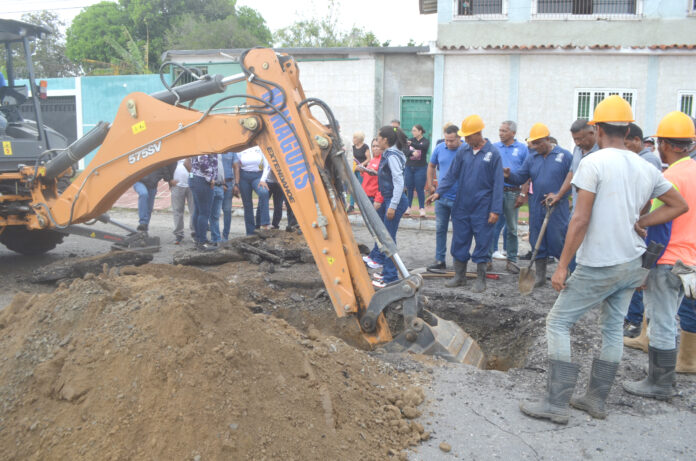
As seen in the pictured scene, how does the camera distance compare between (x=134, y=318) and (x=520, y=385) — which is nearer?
(x=134, y=318)

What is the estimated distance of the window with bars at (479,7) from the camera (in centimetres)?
1461

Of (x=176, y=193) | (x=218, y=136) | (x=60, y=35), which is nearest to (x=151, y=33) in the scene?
(x=60, y=35)

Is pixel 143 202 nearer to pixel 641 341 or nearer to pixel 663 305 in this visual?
pixel 641 341

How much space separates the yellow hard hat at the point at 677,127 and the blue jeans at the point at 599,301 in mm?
1173

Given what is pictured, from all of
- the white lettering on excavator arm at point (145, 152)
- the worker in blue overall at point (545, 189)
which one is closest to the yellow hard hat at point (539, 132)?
the worker in blue overall at point (545, 189)

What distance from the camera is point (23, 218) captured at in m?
6.93

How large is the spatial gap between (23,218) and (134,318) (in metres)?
4.19

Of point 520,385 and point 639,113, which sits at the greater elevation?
point 639,113

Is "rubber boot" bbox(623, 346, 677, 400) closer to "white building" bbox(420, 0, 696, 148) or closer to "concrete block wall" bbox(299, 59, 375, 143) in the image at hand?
"white building" bbox(420, 0, 696, 148)

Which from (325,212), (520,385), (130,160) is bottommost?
(520,385)

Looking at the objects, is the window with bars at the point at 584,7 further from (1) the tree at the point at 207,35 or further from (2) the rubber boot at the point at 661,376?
(1) the tree at the point at 207,35

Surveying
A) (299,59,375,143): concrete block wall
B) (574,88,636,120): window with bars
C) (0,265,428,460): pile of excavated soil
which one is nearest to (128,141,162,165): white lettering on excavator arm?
(0,265,428,460): pile of excavated soil

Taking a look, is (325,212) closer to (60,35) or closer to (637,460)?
(637,460)

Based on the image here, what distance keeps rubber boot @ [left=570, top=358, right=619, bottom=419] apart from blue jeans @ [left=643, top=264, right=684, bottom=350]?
531 mm
